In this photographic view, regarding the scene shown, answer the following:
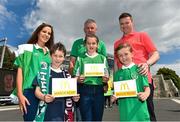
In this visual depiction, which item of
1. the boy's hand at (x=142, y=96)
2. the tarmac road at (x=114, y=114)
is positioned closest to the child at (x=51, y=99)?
the boy's hand at (x=142, y=96)

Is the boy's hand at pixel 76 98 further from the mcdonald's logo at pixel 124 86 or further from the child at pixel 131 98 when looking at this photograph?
the mcdonald's logo at pixel 124 86

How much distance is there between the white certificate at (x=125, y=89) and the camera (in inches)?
160

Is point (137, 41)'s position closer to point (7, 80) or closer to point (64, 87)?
point (64, 87)

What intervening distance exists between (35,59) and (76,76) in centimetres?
64

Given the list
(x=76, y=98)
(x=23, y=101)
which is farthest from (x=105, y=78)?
(x=23, y=101)

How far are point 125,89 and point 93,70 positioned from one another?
0.64 meters

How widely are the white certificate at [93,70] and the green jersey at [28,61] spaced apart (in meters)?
0.54

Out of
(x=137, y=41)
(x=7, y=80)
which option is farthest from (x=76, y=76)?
(x=7, y=80)

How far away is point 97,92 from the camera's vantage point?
4.56 metres

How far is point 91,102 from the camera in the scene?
4.53 m

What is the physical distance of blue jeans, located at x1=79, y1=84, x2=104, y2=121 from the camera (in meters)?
4.52

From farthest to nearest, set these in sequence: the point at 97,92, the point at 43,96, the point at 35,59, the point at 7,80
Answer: the point at 7,80
the point at 97,92
the point at 35,59
the point at 43,96

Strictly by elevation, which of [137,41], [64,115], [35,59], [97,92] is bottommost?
[64,115]

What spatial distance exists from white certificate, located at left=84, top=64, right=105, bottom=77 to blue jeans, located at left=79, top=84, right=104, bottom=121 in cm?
16
